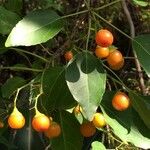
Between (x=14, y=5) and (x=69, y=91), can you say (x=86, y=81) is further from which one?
(x=14, y=5)

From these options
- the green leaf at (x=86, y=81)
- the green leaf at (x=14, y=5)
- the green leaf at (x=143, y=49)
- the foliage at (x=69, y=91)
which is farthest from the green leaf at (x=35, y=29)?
the green leaf at (x=14, y=5)

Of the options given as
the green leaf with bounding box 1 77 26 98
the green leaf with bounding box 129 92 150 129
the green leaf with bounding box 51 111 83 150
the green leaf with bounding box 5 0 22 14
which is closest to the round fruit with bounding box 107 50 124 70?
the green leaf with bounding box 129 92 150 129

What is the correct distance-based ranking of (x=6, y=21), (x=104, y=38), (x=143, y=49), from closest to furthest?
(x=104, y=38), (x=143, y=49), (x=6, y=21)

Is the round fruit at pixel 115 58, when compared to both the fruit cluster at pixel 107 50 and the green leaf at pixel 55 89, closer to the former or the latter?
the fruit cluster at pixel 107 50

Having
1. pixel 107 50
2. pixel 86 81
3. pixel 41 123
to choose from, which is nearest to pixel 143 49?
pixel 107 50

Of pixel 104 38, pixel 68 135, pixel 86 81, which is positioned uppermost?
pixel 104 38
